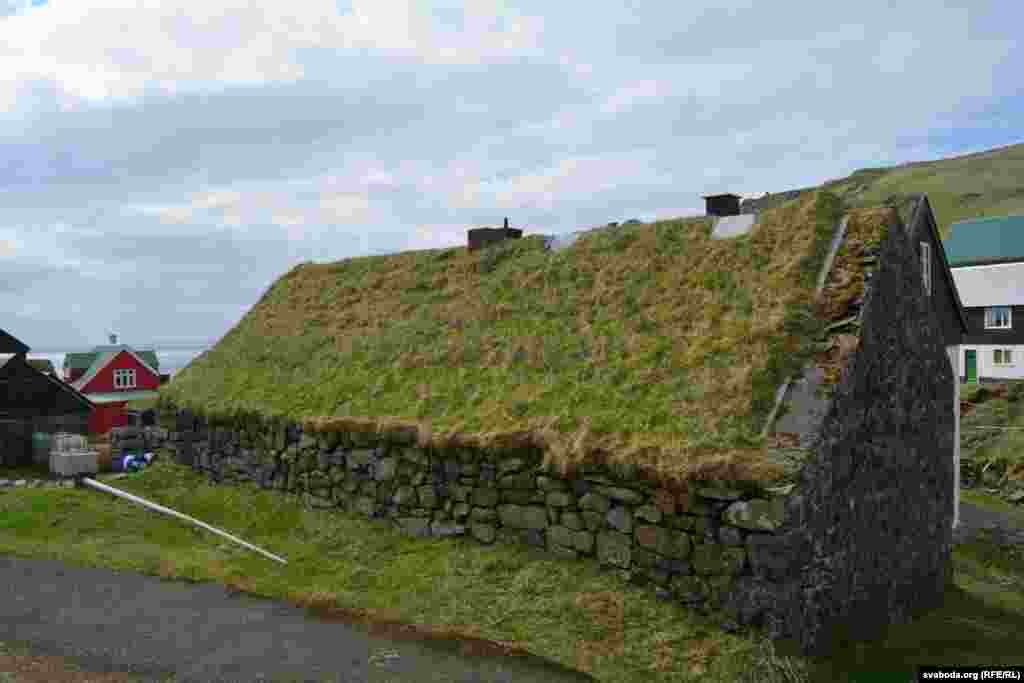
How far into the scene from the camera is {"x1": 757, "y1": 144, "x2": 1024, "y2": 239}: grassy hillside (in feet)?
339

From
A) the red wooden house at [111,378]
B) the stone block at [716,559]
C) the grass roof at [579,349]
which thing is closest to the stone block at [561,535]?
the grass roof at [579,349]

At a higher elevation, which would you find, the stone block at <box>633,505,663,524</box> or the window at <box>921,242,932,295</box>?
the window at <box>921,242,932,295</box>

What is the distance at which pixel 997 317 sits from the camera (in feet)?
145

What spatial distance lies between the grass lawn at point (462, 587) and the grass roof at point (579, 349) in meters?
1.70

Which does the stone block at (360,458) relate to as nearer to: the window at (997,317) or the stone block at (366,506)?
the stone block at (366,506)

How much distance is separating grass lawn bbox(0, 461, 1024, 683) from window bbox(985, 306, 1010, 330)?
34.2 m

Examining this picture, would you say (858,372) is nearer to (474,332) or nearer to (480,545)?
(480,545)

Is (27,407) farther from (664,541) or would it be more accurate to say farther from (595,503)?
(664,541)

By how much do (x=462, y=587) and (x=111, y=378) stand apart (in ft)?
147

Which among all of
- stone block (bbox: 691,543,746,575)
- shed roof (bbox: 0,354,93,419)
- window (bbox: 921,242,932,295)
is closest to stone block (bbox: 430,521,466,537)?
stone block (bbox: 691,543,746,575)

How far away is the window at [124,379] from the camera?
47.6 m

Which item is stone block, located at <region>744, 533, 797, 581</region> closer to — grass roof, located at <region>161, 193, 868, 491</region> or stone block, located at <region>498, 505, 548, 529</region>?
grass roof, located at <region>161, 193, 868, 491</region>

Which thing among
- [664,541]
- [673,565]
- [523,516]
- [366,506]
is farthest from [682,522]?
[366,506]

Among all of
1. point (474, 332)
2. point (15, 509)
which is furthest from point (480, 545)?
point (15, 509)
